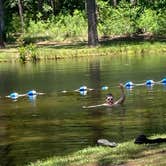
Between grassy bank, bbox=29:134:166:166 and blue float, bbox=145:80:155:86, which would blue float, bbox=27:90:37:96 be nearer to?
blue float, bbox=145:80:155:86

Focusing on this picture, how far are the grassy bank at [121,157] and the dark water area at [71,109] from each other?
2.05 m

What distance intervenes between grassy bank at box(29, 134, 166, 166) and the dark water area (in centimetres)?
205

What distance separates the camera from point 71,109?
2458 cm

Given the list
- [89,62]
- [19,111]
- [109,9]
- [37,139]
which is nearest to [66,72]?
[89,62]

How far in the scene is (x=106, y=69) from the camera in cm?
3844

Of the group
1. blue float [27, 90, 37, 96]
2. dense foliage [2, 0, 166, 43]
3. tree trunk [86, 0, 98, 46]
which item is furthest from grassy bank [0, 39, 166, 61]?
blue float [27, 90, 37, 96]

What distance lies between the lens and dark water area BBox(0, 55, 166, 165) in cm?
1706

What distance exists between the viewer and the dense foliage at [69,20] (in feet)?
188

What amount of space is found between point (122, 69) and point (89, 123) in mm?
17654

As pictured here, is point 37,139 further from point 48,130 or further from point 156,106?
point 156,106

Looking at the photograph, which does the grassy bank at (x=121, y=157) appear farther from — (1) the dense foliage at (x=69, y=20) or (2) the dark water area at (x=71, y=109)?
(1) the dense foliage at (x=69, y=20)

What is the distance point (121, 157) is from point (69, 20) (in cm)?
5050

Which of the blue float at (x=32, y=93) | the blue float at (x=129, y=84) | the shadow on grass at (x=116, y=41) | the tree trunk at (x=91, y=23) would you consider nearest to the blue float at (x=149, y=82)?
the blue float at (x=129, y=84)

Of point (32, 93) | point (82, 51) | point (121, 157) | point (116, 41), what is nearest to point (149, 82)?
point (32, 93)
